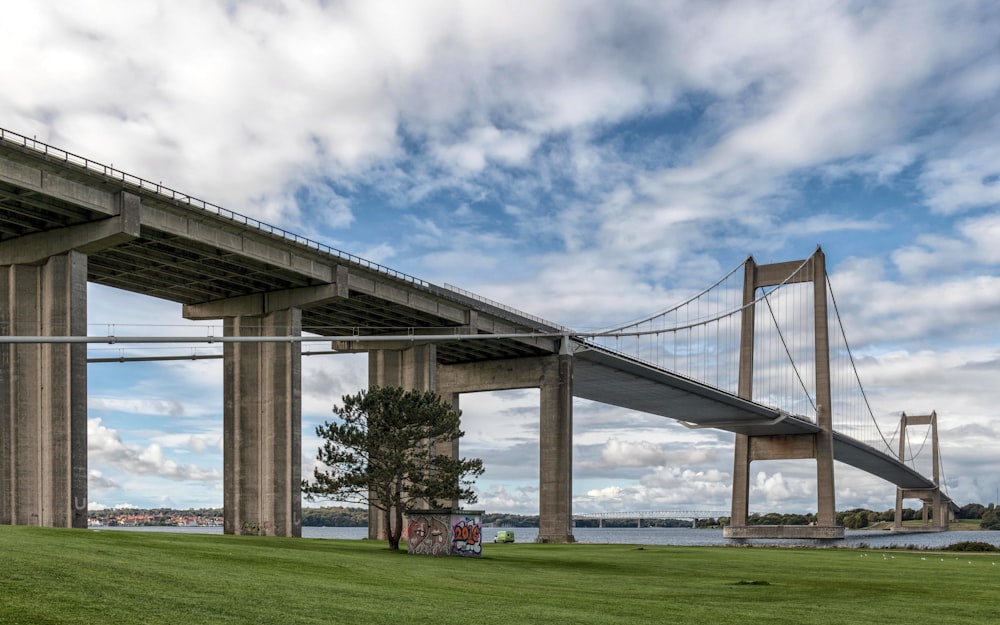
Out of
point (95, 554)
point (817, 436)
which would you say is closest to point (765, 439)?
point (817, 436)

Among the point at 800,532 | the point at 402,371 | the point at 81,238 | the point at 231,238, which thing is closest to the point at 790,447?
the point at 800,532

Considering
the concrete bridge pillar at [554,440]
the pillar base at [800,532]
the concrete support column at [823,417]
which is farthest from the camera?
the concrete support column at [823,417]

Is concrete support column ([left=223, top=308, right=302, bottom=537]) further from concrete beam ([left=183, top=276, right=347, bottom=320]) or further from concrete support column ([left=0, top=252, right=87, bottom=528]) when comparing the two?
concrete support column ([left=0, top=252, right=87, bottom=528])

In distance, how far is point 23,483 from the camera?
56.2 meters

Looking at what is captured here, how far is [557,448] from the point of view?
97.7 meters

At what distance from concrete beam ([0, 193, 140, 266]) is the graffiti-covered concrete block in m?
24.0

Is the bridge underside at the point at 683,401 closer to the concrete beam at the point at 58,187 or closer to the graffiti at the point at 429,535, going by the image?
the concrete beam at the point at 58,187

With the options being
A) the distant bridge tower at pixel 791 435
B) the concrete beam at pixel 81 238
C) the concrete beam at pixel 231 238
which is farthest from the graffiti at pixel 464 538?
the distant bridge tower at pixel 791 435

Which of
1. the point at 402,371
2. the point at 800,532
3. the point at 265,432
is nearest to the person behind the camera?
the point at 265,432

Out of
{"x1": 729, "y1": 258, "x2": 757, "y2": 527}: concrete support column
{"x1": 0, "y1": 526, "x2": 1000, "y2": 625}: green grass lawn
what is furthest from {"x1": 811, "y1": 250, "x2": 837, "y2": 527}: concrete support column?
{"x1": 0, "y1": 526, "x2": 1000, "y2": 625}: green grass lawn

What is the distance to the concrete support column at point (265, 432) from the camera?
74.6m

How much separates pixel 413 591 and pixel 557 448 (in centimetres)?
7392

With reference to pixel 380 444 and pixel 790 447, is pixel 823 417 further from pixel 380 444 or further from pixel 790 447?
pixel 380 444

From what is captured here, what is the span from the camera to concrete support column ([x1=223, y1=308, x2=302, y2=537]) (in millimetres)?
74625
